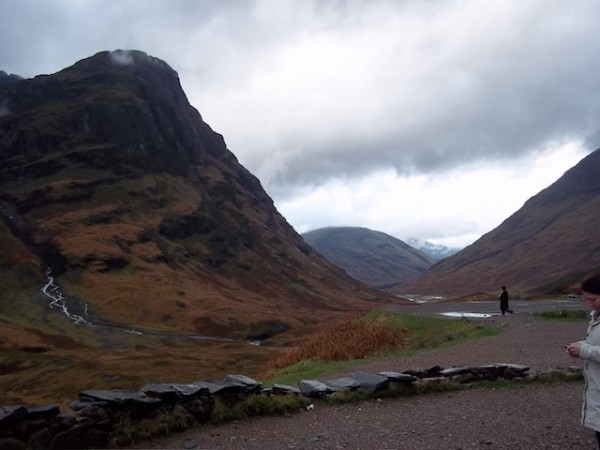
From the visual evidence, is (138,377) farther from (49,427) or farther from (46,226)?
(46,226)

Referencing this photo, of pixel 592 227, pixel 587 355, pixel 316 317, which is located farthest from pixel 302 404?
pixel 592 227

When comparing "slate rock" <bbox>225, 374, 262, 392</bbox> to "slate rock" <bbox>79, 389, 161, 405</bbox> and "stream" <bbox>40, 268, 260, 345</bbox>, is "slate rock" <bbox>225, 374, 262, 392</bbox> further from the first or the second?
"stream" <bbox>40, 268, 260, 345</bbox>

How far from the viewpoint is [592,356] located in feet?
19.0

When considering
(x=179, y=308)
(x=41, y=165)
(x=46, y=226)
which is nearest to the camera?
(x=179, y=308)

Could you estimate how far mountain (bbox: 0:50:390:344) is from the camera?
86750 millimetres

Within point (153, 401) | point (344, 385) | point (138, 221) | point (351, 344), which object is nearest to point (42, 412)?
point (153, 401)

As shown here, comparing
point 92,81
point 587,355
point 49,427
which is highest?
point 92,81

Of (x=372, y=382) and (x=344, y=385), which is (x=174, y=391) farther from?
(x=372, y=382)

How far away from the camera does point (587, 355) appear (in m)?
5.84

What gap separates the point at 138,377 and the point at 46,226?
88.5m

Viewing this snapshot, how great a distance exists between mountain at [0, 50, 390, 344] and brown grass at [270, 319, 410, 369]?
4926cm

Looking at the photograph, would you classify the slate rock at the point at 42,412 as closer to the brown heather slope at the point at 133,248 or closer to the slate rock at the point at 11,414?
the slate rock at the point at 11,414

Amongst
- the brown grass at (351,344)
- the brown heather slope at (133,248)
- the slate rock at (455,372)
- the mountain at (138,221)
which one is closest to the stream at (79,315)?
the brown heather slope at (133,248)

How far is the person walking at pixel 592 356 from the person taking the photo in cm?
586
